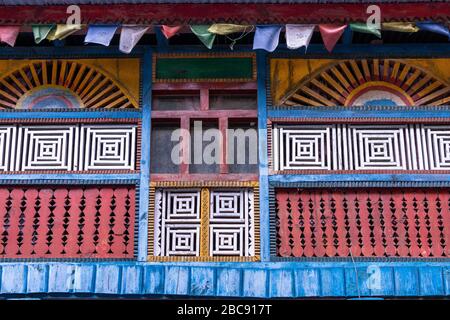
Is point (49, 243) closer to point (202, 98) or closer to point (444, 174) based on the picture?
point (202, 98)

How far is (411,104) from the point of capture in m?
9.10

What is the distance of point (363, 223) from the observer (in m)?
8.55

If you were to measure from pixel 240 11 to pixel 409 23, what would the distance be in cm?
180

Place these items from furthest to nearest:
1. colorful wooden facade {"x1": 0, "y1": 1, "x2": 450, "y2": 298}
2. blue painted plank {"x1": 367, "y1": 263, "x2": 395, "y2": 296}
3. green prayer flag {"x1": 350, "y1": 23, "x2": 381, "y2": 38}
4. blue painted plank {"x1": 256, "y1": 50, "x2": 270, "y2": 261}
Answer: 1. green prayer flag {"x1": 350, "y1": 23, "x2": 381, "y2": 38}
2. blue painted plank {"x1": 256, "y1": 50, "x2": 270, "y2": 261}
3. colorful wooden facade {"x1": 0, "y1": 1, "x2": 450, "y2": 298}
4. blue painted plank {"x1": 367, "y1": 263, "x2": 395, "y2": 296}

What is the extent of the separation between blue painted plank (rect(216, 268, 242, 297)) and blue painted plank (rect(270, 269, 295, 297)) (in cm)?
32

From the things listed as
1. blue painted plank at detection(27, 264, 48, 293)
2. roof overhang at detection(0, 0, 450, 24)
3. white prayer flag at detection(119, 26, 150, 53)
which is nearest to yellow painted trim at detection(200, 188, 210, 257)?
blue painted plank at detection(27, 264, 48, 293)

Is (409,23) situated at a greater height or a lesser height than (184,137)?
greater

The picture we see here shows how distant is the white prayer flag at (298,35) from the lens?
28.5 feet

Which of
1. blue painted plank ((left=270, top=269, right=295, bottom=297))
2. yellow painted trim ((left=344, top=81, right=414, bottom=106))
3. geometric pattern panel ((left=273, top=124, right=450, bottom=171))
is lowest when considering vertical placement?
blue painted plank ((left=270, top=269, right=295, bottom=297))

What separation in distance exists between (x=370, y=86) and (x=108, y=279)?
363 cm

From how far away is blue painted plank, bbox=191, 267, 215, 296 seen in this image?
7930 mm

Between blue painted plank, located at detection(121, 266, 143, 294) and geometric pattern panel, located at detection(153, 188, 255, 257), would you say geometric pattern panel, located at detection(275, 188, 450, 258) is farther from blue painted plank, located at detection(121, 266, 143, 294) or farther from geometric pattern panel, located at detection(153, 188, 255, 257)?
blue painted plank, located at detection(121, 266, 143, 294)

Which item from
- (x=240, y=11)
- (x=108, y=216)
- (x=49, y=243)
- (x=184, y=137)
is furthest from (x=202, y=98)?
(x=49, y=243)
